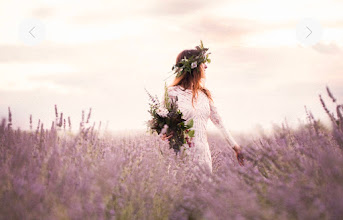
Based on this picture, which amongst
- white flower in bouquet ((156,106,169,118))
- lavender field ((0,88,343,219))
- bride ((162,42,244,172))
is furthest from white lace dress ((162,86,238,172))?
lavender field ((0,88,343,219))

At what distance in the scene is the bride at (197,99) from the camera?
3715mm

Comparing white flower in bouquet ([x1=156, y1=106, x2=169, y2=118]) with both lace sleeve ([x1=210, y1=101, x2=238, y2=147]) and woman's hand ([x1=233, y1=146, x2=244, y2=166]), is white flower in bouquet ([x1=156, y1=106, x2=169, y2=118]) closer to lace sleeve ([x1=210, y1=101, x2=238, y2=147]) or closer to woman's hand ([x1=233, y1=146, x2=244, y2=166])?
lace sleeve ([x1=210, y1=101, x2=238, y2=147])

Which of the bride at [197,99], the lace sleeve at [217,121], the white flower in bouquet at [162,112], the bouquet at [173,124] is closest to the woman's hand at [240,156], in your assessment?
the bride at [197,99]

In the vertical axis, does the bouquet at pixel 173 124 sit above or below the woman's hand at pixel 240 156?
above

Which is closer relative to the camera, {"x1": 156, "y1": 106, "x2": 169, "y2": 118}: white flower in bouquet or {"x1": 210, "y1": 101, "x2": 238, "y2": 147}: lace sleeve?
{"x1": 156, "y1": 106, "x2": 169, "y2": 118}: white flower in bouquet

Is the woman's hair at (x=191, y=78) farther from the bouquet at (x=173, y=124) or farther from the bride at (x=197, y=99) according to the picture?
the bouquet at (x=173, y=124)

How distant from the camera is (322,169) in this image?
228cm

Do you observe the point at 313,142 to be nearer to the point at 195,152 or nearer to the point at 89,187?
the point at 195,152

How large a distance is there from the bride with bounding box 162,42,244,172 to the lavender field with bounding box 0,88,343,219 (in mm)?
332

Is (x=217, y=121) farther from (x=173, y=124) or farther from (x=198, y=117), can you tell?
(x=173, y=124)

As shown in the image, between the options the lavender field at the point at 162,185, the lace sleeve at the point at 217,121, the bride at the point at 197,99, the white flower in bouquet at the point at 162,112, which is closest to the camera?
the lavender field at the point at 162,185

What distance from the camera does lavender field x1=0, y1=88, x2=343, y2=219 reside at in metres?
2.06

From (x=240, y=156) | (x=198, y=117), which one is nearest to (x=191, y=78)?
(x=198, y=117)

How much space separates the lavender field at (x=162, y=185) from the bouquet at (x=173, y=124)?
30 cm
